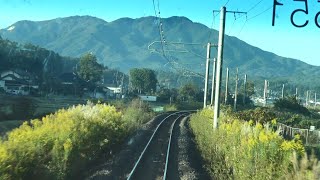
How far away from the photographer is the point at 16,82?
11562 cm

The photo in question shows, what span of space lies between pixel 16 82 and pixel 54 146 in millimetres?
103621

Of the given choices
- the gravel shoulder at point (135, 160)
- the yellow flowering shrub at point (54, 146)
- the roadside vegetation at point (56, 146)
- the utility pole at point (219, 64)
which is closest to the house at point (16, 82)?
the gravel shoulder at point (135, 160)

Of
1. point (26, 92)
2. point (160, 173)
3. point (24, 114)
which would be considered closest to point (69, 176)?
point (160, 173)

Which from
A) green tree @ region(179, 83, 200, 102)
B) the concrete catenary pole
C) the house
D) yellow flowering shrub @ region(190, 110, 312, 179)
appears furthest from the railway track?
green tree @ region(179, 83, 200, 102)

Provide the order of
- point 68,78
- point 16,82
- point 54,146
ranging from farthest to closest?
1. point 68,78
2. point 16,82
3. point 54,146

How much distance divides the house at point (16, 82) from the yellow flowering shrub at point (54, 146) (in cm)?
8913

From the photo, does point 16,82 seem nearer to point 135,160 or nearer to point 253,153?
point 135,160

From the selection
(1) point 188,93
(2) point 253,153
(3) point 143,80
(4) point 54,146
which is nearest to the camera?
(2) point 253,153

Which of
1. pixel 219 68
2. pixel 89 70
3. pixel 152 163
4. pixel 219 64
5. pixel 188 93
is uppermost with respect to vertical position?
pixel 89 70

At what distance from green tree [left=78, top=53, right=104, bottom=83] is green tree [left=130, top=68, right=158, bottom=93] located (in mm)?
18513

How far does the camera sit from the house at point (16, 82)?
365 feet

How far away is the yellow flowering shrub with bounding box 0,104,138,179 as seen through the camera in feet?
43.7

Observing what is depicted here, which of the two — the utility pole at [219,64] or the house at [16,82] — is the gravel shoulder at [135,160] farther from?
the house at [16,82]

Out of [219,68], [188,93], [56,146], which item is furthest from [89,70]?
[56,146]
